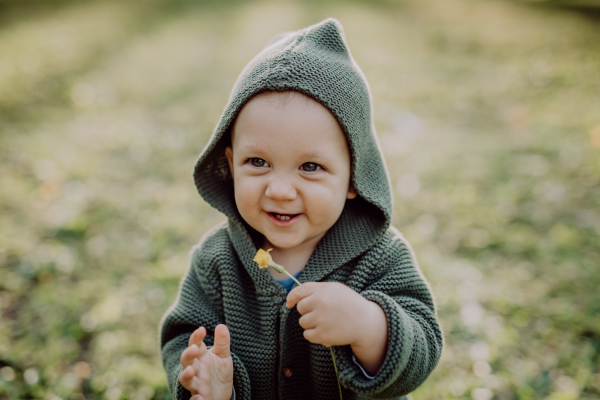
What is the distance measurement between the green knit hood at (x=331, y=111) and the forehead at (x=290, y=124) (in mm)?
29

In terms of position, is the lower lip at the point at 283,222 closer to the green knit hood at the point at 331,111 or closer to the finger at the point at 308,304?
the green knit hood at the point at 331,111

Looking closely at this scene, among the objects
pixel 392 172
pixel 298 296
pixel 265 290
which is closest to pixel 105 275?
pixel 265 290

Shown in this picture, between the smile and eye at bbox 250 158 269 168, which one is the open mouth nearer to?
the smile

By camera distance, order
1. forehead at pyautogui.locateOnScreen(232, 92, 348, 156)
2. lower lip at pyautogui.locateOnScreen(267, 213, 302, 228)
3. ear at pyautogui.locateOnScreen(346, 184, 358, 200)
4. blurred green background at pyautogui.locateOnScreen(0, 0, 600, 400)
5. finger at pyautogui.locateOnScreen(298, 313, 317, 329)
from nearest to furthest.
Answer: finger at pyautogui.locateOnScreen(298, 313, 317, 329) → forehead at pyautogui.locateOnScreen(232, 92, 348, 156) → lower lip at pyautogui.locateOnScreen(267, 213, 302, 228) → ear at pyautogui.locateOnScreen(346, 184, 358, 200) → blurred green background at pyautogui.locateOnScreen(0, 0, 600, 400)

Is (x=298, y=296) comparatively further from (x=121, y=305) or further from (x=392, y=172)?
(x=392, y=172)

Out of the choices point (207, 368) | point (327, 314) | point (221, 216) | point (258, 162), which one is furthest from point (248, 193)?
point (221, 216)

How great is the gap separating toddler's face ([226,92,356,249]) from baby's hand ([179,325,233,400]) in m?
0.42

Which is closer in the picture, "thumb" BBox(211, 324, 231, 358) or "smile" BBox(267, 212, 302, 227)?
"thumb" BBox(211, 324, 231, 358)

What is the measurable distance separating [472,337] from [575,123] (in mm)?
3815

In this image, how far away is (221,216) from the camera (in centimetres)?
376

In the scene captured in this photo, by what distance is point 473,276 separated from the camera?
121 inches

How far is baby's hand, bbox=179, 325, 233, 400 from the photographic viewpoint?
1.36 metres

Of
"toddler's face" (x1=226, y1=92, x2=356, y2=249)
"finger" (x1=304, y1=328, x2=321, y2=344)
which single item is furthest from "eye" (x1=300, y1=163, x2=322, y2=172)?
"finger" (x1=304, y1=328, x2=321, y2=344)

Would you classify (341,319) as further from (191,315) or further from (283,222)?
(191,315)
